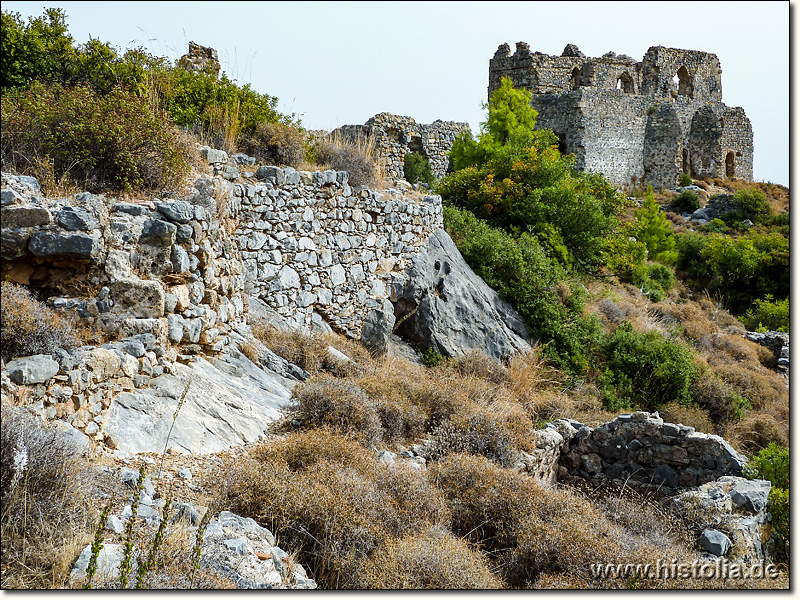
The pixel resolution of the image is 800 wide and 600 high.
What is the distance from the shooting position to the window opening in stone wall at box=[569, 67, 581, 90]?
95.2 ft

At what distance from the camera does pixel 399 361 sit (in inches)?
371

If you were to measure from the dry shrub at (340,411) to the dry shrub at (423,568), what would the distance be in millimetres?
1918

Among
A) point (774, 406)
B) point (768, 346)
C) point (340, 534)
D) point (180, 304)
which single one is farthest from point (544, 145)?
point (340, 534)

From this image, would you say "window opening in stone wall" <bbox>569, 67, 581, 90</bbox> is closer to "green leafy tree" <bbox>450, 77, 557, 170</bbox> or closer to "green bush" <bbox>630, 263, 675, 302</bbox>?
"green leafy tree" <bbox>450, 77, 557, 170</bbox>

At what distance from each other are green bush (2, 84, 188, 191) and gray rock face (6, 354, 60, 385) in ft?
6.20

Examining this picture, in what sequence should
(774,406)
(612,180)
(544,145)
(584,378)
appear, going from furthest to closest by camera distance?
(612,180) < (544,145) < (774,406) < (584,378)

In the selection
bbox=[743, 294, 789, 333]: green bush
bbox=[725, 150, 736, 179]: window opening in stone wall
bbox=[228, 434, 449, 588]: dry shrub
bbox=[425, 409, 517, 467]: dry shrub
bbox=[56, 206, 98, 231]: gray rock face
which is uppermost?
bbox=[725, 150, 736, 179]: window opening in stone wall

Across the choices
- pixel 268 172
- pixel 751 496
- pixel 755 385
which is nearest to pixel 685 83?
pixel 755 385

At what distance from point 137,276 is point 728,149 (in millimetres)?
33650

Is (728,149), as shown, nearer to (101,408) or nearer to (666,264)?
(666,264)

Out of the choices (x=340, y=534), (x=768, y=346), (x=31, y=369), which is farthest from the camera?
(x=768, y=346)

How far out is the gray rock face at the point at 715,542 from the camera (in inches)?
224

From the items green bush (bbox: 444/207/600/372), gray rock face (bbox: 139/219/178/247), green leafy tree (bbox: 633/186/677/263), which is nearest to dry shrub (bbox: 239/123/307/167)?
gray rock face (bbox: 139/219/178/247)

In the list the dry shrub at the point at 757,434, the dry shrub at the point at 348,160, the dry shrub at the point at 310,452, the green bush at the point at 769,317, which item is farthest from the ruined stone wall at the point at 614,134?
the dry shrub at the point at 310,452
